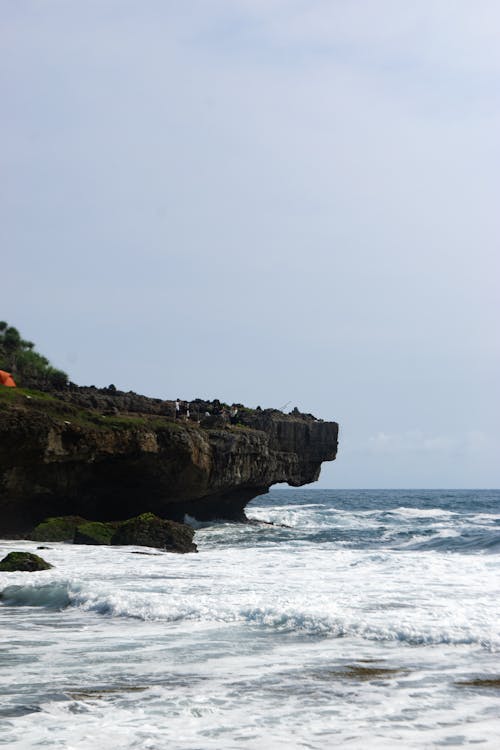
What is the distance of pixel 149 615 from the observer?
14.4 m

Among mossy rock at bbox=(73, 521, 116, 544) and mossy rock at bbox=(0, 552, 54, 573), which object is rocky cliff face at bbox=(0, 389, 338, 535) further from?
mossy rock at bbox=(0, 552, 54, 573)

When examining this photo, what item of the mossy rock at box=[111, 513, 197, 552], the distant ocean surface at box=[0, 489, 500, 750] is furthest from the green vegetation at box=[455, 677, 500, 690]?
the mossy rock at box=[111, 513, 197, 552]

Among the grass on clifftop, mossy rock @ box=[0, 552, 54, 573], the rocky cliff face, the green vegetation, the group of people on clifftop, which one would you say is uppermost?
the group of people on clifftop

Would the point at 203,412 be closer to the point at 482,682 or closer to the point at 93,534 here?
the point at 93,534

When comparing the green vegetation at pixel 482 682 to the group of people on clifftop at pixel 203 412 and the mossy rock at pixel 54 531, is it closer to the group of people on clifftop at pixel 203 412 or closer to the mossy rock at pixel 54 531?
the mossy rock at pixel 54 531

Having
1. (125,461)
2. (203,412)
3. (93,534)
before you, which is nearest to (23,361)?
(203,412)

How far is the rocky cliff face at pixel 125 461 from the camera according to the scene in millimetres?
28312

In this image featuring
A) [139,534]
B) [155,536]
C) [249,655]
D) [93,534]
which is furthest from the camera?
[93,534]

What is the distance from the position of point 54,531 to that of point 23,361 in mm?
19399

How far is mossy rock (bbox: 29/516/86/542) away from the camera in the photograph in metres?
27.6

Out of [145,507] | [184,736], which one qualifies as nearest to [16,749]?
[184,736]

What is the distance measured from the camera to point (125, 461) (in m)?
32.2

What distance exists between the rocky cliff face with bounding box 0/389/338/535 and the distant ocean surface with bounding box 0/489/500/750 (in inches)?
294

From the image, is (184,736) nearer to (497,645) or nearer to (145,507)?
(497,645)
